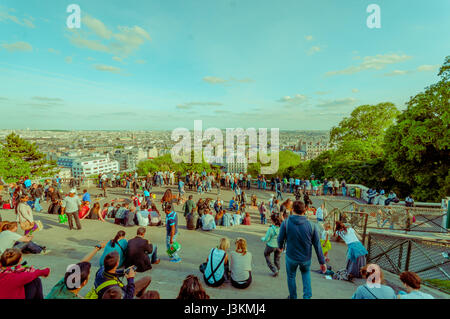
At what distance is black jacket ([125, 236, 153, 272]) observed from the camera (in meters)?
4.20

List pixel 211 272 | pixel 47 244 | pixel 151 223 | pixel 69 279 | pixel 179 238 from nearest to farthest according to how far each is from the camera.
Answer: pixel 69 279 → pixel 211 272 → pixel 47 244 → pixel 179 238 → pixel 151 223

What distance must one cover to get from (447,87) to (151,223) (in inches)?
639

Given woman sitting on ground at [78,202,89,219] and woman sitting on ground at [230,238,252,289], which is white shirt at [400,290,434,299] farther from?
woman sitting on ground at [78,202,89,219]

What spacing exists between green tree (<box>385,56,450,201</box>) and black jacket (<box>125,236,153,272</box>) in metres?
14.2

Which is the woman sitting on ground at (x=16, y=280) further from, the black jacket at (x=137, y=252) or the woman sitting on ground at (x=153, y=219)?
the woman sitting on ground at (x=153, y=219)

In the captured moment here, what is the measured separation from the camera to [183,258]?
540 centimetres

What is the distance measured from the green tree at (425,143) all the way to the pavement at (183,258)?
9109mm

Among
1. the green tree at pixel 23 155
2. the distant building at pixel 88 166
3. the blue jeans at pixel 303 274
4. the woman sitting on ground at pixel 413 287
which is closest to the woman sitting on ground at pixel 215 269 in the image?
the blue jeans at pixel 303 274

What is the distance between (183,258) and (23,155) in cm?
3693

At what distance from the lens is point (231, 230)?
8234mm

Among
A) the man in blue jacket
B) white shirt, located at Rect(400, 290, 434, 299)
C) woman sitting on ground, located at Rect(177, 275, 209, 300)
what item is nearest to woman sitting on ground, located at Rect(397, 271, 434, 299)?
white shirt, located at Rect(400, 290, 434, 299)

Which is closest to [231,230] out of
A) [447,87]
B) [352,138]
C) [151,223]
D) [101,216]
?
[151,223]

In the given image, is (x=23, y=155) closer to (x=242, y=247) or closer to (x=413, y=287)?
(x=242, y=247)
